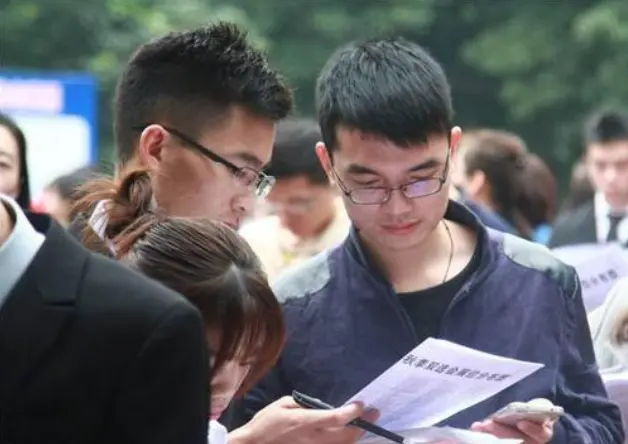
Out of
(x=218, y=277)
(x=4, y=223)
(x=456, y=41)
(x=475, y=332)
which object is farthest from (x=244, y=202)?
(x=456, y=41)

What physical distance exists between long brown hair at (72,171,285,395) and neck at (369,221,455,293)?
720 mm

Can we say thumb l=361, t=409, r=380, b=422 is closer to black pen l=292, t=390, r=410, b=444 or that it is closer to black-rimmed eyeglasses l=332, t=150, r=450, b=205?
black pen l=292, t=390, r=410, b=444

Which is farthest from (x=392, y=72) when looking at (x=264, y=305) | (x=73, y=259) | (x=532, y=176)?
(x=532, y=176)

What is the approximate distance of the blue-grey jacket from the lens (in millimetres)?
3320

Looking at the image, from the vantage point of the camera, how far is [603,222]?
26.2 ft

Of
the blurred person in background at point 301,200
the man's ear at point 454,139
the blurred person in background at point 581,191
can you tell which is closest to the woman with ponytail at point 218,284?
the man's ear at point 454,139

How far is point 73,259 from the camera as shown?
2148 millimetres

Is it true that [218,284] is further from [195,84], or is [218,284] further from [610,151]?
[610,151]

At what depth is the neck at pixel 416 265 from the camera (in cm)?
341

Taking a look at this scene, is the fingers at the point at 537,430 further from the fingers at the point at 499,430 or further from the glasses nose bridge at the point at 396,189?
the glasses nose bridge at the point at 396,189

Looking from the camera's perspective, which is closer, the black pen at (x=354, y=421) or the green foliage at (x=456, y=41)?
the black pen at (x=354, y=421)

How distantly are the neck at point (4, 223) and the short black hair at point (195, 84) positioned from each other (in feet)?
4.18

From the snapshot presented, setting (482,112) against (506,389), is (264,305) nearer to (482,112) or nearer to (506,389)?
(506,389)

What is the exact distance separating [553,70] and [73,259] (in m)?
23.9
